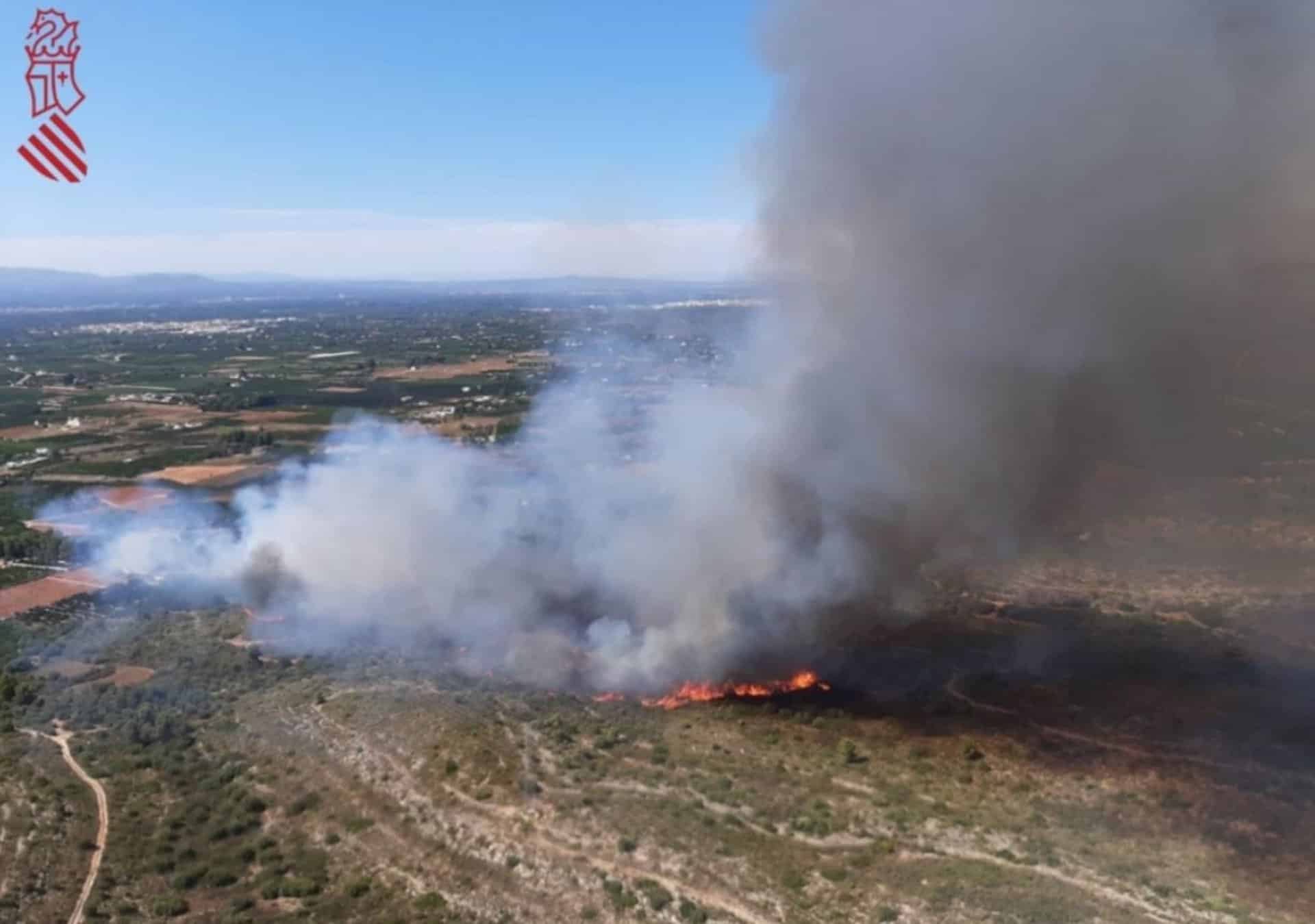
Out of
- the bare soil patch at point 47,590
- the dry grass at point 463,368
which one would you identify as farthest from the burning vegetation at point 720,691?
the dry grass at point 463,368

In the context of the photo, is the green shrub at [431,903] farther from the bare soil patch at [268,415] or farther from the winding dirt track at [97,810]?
the bare soil patch at [268,415]

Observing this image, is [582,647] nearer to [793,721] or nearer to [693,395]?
Result: [793,721]

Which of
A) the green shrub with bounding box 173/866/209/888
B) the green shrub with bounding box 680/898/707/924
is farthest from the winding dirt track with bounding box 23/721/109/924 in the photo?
the green shrub with bounding box 680/898/707/924

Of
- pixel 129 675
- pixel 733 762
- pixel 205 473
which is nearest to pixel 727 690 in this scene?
pixel 733 762

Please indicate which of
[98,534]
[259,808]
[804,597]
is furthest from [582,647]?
[98,534]

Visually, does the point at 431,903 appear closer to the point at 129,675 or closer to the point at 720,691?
the point at 720,691

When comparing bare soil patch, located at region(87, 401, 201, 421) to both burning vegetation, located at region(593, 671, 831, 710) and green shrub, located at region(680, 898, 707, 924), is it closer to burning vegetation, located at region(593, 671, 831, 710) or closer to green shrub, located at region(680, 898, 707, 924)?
burning vegetation, located at region(593, 671, 831, 710)
